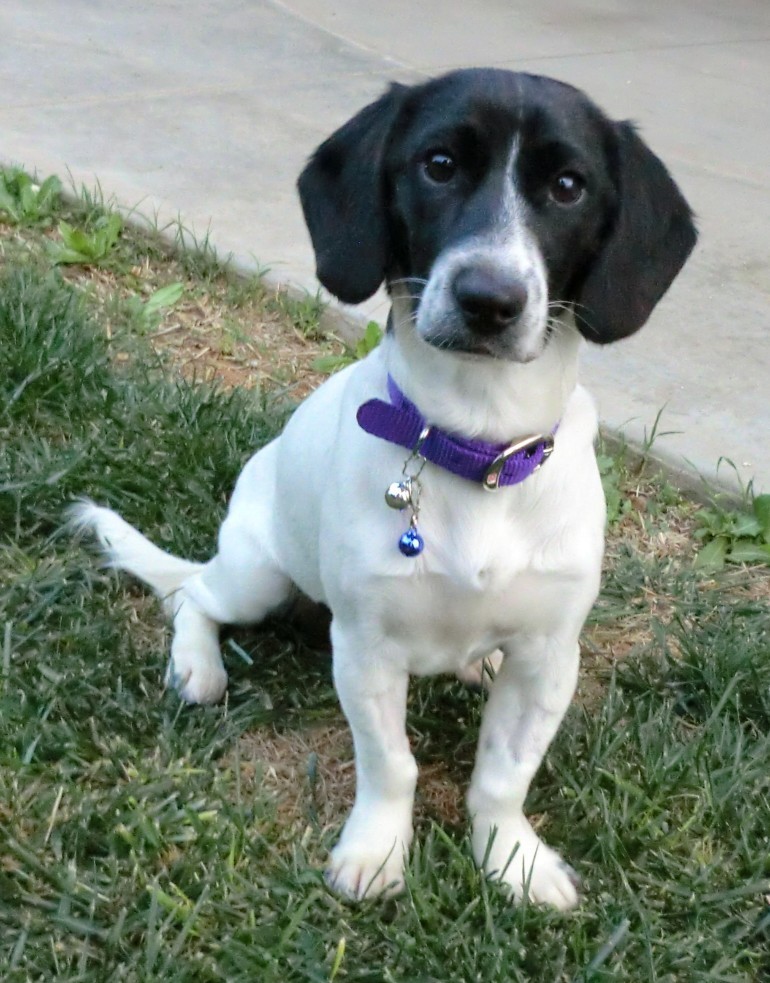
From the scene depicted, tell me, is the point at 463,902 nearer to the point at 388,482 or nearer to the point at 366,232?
the point at 388,482

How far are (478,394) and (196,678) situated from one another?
0.97 m

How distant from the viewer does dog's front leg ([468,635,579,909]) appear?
6.72 ft

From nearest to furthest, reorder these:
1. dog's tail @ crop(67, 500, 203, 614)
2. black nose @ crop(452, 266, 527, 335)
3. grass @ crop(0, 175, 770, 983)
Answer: black nose @ crop(452, 266, 527, 335) < grass @ crop(0, 175, 770, 983) < dog's tail @ crop(67, 500, 203, 614)

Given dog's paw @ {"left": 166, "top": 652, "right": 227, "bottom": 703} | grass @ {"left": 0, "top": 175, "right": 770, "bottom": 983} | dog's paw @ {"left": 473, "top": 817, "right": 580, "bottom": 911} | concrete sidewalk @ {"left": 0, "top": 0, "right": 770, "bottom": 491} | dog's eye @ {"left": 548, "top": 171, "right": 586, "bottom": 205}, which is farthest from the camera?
concrete sidewalk @ {"left": 0, "top": 0, "right": 770, "bottom": 491}

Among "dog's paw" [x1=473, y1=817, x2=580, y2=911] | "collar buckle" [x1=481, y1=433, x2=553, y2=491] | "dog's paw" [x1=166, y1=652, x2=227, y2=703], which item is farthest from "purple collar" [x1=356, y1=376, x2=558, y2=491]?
"dog's paw" [x1=166, y1=652, x2=227, y2=703]

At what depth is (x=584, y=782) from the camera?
2.29m

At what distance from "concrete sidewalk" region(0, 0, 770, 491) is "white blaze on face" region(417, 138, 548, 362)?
5.84 feet

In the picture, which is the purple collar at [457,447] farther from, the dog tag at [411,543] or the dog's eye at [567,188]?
the dog's eye at [567,188]

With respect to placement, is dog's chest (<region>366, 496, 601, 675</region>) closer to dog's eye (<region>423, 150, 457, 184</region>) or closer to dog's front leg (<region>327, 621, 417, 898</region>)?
dog's front leg (<region>327, 621, 417, 898</region>)

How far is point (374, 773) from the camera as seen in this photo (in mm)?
2104

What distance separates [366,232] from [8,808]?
1.21 m

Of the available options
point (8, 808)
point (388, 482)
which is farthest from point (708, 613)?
point (8, 808)

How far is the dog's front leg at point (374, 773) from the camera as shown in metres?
2.01

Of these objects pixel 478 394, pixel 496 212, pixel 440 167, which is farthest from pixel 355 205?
pixel 478 394
